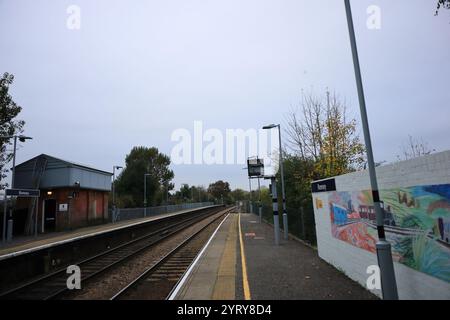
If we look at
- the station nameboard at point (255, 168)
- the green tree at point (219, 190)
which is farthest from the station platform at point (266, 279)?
the green tree at point (219, 190)

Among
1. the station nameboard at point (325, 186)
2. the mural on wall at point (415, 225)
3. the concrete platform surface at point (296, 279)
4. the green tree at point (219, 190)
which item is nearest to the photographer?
the mural on wall at point (415, 225)

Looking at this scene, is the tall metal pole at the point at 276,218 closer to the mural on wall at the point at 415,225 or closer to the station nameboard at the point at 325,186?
the station nameboard at the point at 325,186

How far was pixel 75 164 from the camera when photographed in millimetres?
31016

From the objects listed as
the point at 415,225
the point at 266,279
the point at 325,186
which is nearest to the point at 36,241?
the point at 266,279

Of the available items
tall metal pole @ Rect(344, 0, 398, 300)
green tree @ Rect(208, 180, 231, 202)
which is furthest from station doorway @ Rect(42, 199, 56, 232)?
green tree @ Rect(208, 180, 231, 202)

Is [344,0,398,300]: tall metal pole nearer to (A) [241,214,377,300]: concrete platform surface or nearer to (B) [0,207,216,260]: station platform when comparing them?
(A) [241,214,377,300]: concrete platform surface

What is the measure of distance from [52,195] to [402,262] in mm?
31198

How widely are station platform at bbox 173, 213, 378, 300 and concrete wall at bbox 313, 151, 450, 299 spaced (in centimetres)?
50

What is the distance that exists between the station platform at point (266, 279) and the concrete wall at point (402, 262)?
496 mm

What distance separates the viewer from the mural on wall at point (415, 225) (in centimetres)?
521

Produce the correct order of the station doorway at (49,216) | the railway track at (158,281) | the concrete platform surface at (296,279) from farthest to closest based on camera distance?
the station doorway at (49,216)
the railway track at (158,281)
the concrete platform surface at (296,279)
